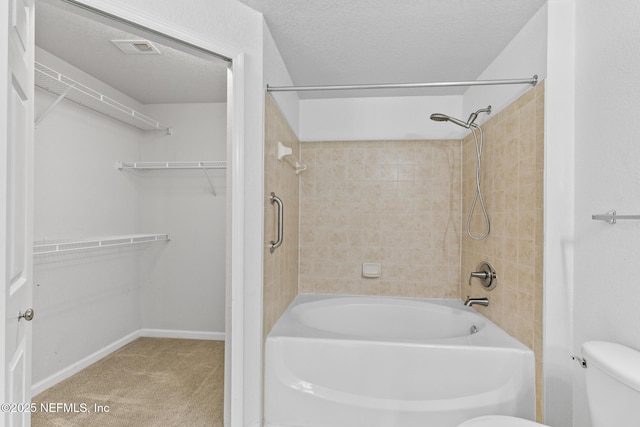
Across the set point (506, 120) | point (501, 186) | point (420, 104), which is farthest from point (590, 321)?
point (420, 104)

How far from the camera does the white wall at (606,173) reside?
1283 mm

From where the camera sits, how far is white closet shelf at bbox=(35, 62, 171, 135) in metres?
2.16

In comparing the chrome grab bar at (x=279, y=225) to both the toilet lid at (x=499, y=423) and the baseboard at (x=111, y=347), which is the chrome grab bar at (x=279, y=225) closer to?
the toilet lid at (x=499, y=423)

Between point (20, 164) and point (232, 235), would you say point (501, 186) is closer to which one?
point (232, 235)

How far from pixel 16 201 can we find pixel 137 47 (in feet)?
5.47

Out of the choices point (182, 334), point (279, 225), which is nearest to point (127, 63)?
point (279, 225)

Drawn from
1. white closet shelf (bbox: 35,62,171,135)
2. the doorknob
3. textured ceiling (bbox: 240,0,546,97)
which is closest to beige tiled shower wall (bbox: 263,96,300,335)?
textured ceiling (bbox: 240,0,546,97)

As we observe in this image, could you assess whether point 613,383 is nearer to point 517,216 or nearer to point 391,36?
point 517,216

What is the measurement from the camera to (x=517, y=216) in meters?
1.90

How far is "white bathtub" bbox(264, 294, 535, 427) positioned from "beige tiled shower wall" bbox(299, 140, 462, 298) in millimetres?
1054

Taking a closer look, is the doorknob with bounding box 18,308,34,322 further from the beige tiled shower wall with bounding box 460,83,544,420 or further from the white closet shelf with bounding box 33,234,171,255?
the beige tiled shower wall with bounding box 460,83,544,420

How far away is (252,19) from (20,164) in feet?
4.06

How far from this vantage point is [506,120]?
2025 mm

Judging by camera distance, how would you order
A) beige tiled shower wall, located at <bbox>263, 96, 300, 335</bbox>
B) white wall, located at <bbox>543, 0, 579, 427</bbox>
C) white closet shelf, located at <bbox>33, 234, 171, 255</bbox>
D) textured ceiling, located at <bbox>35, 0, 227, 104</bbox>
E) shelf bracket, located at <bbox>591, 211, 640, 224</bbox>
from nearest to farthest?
shelf bracket, located at <bbox>591, 211, 640, 224</bbox> → white wall, located at <bbox>543, 0, 579, 427</bbox> → beige tiled shower wall, located at <bbox>263, 96, 300, 335</bbox> → textured ceiling, located at <bbox>35, 0, 227, 104</bbox> → white closet shelf, located at <bbox>33, 234, 171, 255</bbox>
